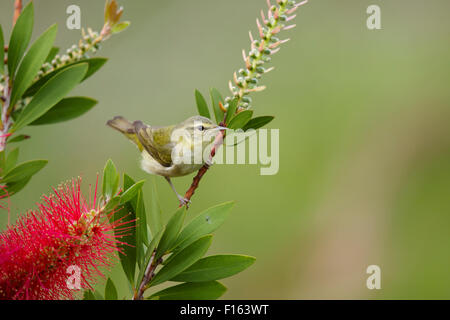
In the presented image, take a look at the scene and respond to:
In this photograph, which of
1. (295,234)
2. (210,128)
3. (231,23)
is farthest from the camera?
(231,23)

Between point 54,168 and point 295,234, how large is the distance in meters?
1.66

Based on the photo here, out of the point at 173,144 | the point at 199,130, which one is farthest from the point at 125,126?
the point at 199,130

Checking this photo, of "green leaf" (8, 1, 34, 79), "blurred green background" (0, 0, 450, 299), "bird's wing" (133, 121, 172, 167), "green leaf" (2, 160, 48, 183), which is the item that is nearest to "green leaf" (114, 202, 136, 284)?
"green leaf" (2, 160, 48, 183)

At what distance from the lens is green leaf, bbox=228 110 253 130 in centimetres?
97

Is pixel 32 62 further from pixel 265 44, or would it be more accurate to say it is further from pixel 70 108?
pixel 265 44

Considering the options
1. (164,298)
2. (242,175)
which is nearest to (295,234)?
(242,175)

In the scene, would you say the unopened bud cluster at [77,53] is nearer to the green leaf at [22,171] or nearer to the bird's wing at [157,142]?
the green leaf at [22,171]

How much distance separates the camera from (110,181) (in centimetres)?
94

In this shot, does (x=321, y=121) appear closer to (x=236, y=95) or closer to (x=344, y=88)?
(x=344, y=88)

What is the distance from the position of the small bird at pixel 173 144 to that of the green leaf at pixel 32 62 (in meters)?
0.54

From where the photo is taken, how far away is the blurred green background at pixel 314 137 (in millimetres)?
3086

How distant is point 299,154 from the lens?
3232 mm

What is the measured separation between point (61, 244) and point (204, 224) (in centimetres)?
29
